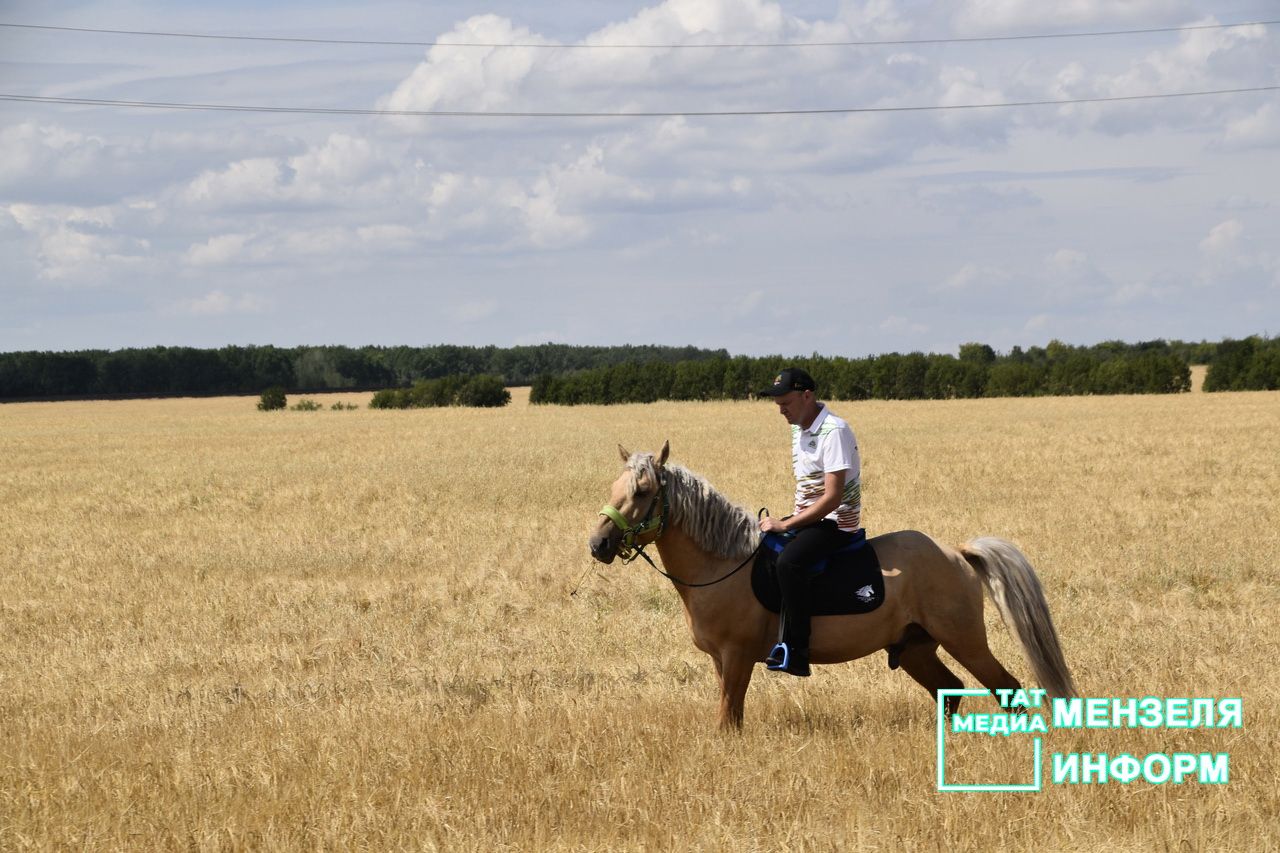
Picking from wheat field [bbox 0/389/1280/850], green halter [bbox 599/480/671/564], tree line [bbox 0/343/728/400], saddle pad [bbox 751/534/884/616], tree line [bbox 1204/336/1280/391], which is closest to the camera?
wheat field [bbox 0/389/1280/850]

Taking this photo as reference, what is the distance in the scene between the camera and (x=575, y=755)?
6.71 metres

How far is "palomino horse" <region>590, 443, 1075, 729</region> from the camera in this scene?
7.15 metres

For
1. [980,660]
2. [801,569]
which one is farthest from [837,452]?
[980,660]

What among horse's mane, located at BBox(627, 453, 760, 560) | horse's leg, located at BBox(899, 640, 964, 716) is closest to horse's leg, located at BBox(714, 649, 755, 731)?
horse's mane, located at BBox(627, 453, 760, 560)

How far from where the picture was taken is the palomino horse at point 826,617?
23.5ft

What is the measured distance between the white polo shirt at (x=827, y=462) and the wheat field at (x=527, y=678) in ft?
4.25

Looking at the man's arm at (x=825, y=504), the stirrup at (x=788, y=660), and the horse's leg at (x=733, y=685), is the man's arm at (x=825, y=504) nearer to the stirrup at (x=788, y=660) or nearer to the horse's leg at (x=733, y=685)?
the stirrup at (x=788, y=660)

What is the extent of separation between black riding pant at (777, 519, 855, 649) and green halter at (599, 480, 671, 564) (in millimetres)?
728

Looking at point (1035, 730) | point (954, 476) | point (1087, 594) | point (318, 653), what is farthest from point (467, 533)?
point (1035, 730)

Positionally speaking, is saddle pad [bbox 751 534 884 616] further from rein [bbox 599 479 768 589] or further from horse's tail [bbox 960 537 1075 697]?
horse's tail [bbox 960 537 1075 697]

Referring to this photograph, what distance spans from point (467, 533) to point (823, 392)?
65.4 meters

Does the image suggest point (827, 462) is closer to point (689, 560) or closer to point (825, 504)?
point (825, 504)

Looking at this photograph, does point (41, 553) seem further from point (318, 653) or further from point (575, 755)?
point (575, 755)

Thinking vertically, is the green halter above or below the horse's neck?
above
